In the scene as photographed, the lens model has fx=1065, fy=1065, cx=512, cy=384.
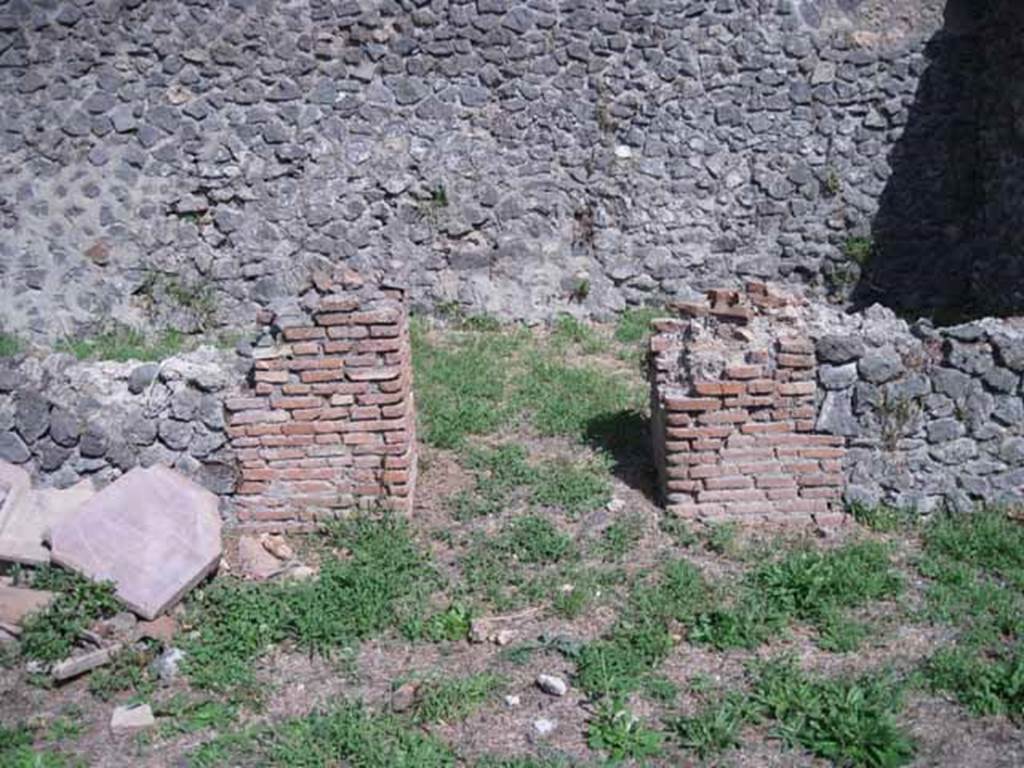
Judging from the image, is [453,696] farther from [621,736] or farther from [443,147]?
[443,147]

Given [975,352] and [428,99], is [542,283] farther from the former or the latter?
[975,352]

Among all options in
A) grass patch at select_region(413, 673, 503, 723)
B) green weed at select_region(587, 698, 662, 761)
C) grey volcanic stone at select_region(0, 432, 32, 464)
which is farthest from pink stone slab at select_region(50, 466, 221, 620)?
green weed at select_region(587, 698, 662, 761)

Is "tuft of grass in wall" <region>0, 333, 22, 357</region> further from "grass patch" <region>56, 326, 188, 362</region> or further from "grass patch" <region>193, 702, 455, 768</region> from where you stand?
"grass patch" <region>193, 702, 455, 768</region>

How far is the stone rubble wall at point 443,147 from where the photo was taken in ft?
26.2

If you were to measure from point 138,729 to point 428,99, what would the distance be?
18.6 feet

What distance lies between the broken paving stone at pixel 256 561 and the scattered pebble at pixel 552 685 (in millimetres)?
1388

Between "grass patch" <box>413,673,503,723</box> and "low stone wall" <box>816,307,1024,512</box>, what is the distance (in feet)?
6.72

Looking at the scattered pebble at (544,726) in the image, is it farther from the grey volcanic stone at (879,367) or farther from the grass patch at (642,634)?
the grey volcanic stone at (879,367)

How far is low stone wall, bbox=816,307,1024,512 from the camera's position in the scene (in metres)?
4.86

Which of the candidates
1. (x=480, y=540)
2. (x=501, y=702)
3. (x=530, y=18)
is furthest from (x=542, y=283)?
(x=501, y=702)

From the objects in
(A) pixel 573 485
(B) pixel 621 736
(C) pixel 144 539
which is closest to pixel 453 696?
(B) pixel 621 736

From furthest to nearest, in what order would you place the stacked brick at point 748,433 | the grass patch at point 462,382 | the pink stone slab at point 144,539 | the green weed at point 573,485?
the grass patch at point 462,382 → the green weed at point 573,485 → the stacked brick at point 748,433 → the pink stone slab at point 144,539

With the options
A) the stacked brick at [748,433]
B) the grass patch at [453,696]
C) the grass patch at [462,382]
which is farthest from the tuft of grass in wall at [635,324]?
the grass patch at [453,696]

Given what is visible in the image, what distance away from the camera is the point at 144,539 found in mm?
4410
